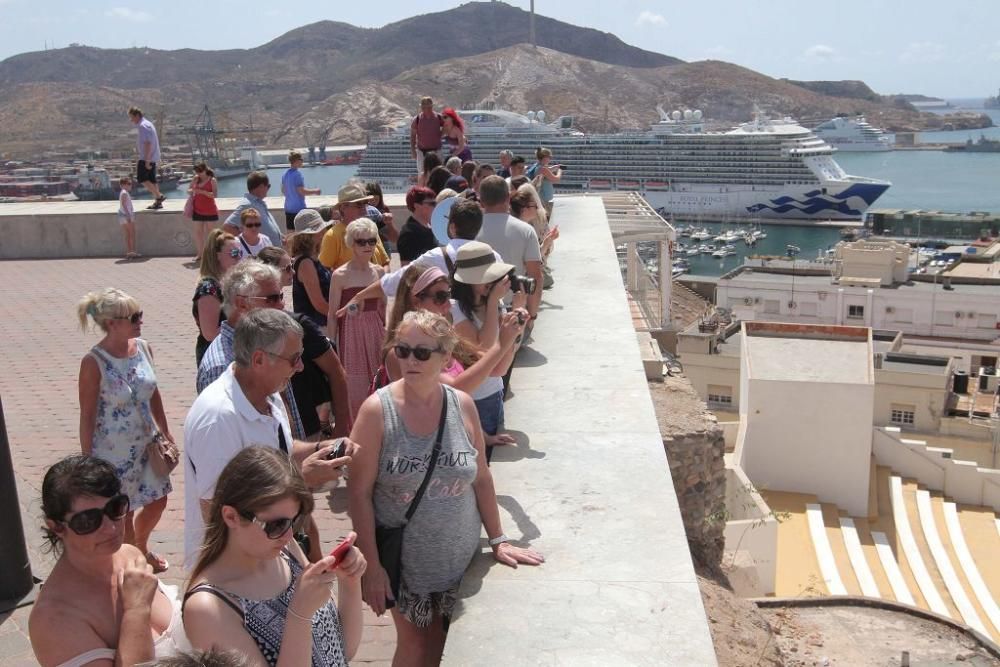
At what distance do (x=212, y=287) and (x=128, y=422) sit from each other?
761mm

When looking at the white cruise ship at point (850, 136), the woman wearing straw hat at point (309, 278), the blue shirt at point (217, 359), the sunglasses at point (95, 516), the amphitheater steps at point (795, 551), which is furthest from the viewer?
the white cruise ship at point (850, 136)

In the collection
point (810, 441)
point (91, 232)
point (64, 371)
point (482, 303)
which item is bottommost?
point (810, 441)

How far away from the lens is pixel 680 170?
69250 mm

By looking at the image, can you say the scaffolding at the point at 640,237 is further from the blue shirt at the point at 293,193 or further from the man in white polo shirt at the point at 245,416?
the man in white polo shirt at the point at 245,416

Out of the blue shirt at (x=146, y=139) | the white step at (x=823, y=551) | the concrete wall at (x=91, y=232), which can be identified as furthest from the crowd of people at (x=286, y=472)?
the white step at (x=823, y=551)

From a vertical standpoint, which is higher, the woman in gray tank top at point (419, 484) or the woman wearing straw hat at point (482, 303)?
the woman wearing straw hat at point (482, 303)

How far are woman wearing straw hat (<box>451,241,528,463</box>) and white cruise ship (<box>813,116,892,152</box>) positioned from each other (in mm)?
130973

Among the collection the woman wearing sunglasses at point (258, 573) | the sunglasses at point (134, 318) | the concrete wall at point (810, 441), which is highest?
the sunglasses at point (134, 318)

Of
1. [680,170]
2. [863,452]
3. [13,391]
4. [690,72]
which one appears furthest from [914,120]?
[13,391]

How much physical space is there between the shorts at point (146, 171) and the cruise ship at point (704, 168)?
5485cm

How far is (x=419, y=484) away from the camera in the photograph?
2.68 metres

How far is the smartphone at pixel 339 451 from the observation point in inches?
102

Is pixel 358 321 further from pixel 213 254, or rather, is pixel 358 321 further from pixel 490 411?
pixel 490 411

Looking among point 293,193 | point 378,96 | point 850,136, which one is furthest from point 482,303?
point 378,96
